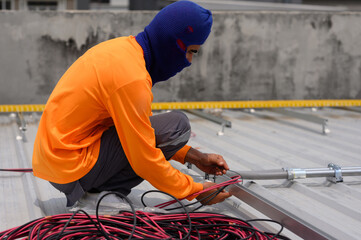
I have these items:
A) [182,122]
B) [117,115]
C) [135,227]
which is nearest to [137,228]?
[135,227]

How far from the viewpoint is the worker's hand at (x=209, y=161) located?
271 cm

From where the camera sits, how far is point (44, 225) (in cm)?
227

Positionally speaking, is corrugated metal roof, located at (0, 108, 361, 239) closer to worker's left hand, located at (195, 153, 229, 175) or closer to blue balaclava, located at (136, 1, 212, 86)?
worker's left hand, located at (195, 153, 229, 175)

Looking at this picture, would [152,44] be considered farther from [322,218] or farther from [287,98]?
[287,98]

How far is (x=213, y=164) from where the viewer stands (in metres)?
2.75

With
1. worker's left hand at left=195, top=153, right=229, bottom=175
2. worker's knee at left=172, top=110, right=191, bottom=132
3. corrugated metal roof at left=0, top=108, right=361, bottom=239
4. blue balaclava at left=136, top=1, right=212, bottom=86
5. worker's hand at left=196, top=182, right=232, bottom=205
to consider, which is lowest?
corrugated metal roof at left=0, top=108, right=361, bottom=239

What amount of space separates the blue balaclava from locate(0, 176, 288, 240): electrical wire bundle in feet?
2.34

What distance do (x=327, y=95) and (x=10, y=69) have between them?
392 centimetres

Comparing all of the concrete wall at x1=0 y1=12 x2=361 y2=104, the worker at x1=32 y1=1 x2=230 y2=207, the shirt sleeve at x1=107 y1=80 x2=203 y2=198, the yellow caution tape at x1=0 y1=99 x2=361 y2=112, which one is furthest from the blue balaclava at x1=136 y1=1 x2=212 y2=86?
the concrete wall at x1=0 y1=12 x2=361 y2=104

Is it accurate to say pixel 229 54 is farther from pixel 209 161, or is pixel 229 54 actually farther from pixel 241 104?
pixel 209 161

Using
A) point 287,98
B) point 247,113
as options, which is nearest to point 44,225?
point 247,113

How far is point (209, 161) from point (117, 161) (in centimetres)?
54

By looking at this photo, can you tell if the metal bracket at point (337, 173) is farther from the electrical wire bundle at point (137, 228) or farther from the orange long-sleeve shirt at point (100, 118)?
the orange long-sleeve shirt at point (100, 118)

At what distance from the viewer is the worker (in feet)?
7.32
